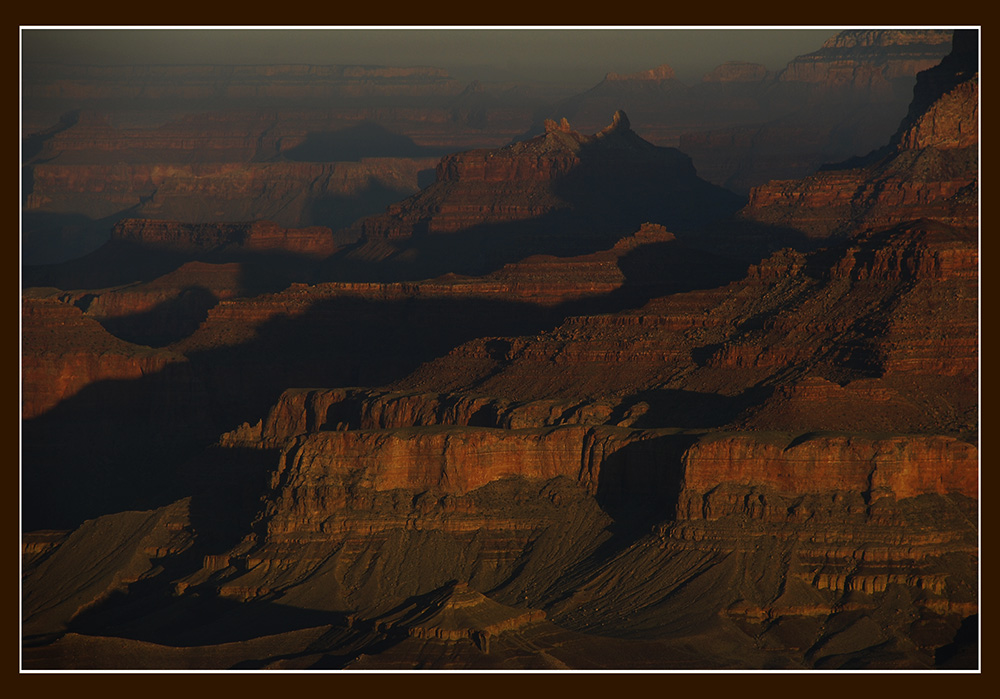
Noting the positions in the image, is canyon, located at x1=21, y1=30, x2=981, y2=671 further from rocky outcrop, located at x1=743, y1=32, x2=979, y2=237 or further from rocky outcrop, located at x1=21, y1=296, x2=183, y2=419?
rocky outcrop, located at x1=743, y1=32, x2=979, y2=237

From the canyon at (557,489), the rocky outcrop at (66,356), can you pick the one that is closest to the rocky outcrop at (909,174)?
the canyon at (557,489)

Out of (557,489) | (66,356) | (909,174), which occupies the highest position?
(909,174)

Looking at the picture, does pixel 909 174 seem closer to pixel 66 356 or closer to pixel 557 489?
pixel 66 356

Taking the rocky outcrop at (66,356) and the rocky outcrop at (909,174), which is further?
the rocky outcrop at (909,174)

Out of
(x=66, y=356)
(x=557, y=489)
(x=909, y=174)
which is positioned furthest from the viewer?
(x=909, y=174)

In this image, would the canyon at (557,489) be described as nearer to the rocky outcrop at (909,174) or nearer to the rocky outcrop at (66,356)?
the rocky outcrop at (66,356)

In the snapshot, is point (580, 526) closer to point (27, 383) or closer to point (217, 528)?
point (217, 528)

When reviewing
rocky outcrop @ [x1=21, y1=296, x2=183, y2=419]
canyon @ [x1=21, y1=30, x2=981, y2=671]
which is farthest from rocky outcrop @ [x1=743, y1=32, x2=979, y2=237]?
rocky outcrop @ [x1=21, y1=296, x2=183, y2=419]

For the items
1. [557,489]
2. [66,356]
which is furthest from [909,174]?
[557,489]

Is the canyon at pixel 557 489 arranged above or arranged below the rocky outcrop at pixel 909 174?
below

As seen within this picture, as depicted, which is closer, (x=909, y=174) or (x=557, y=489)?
(x=557, y=489)

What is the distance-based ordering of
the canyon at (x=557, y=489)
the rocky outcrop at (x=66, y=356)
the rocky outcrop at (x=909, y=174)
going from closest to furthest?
the canyon at (x=557, y=489) → the rocky outcrop at (x=66, y=356) → the rocky outcrop at (x=909, y=174)

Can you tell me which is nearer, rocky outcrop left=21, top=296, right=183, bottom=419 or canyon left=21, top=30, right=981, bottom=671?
canyon left=21, top=30, right=981, bottom=671

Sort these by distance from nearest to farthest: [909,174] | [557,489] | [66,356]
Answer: [557,489] < [66,356] < [909,174]
